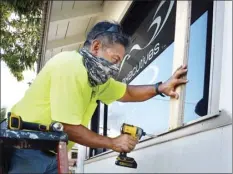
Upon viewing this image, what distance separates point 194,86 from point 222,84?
21.2 inches

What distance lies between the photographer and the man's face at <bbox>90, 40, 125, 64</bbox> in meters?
2.21

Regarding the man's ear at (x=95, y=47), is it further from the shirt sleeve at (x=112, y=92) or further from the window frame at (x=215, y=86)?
the window frame at (x=215, y=86)

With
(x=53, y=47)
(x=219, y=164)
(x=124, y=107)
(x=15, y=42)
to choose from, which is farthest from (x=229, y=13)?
(x=53, y=47)

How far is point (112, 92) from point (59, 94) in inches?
38.4

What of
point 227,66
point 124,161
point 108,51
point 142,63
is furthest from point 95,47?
point 142,63

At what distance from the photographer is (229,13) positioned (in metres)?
2.50

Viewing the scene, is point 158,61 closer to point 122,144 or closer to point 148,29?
point 148,29

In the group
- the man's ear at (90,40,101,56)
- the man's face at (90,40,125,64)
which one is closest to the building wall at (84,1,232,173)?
the man's face at (90,40,125,64)

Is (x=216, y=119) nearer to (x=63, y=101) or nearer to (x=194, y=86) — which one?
(x=194, y=86)

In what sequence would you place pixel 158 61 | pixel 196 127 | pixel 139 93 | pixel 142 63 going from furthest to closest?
1. pixel 142 63
2. pixel 158 61
3. pixel 139 93
4. pixel 196 127

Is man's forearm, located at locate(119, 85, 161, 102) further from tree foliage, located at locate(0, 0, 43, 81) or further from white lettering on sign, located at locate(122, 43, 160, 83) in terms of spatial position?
white lettering on sign, located at locate(122, 43, 160, 83)

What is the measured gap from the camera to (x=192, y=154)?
2.82 m

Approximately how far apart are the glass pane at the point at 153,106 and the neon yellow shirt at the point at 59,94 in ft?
4.49

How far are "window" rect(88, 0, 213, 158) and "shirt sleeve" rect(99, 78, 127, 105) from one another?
1.48ft
